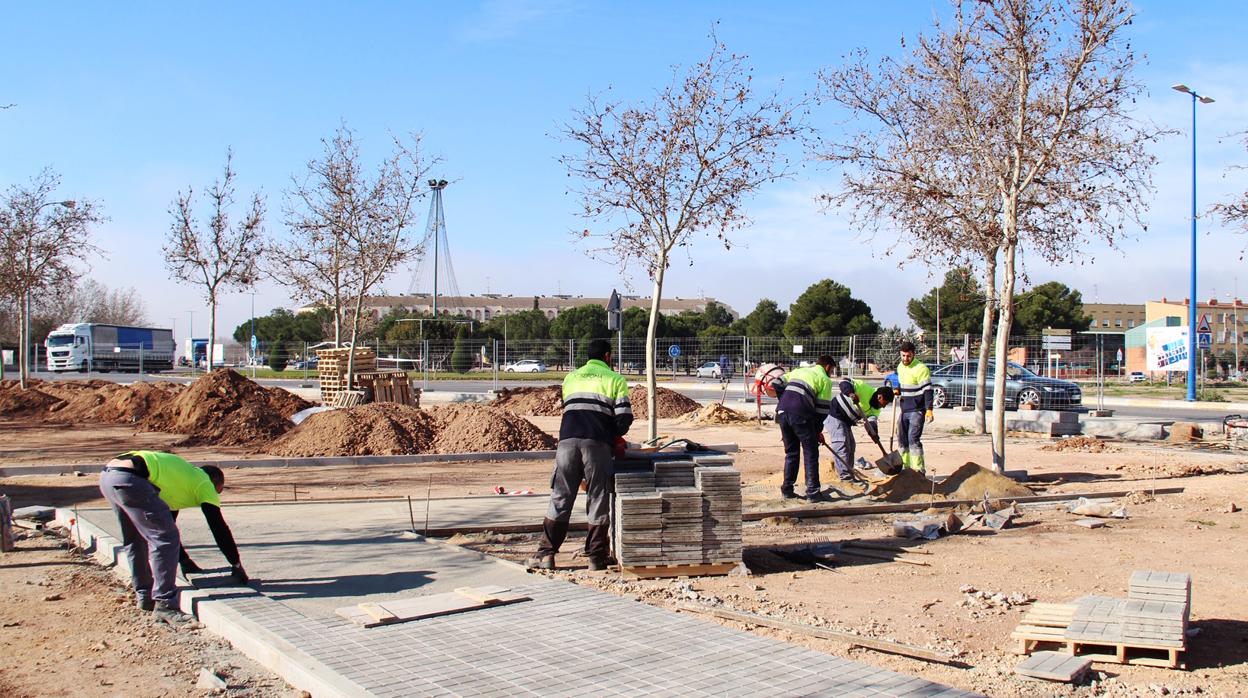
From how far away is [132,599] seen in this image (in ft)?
23.5

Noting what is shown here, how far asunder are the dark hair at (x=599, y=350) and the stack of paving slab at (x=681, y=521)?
0.97 m

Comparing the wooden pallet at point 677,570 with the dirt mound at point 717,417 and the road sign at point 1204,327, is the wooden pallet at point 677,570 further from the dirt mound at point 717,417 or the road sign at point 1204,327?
the road sign at point 1204,327

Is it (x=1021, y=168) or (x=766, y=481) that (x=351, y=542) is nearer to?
(x=766, y=481)

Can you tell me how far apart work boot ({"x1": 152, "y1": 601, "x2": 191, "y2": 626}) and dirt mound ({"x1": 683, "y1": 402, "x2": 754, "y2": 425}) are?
725 inches

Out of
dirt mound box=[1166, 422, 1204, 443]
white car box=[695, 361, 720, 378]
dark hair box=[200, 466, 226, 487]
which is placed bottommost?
dirt mound box=[1166, 422, 1204, 443]

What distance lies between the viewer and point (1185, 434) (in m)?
19.8

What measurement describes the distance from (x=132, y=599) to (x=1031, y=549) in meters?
7.16

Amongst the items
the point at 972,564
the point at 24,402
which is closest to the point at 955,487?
the point at 972,564

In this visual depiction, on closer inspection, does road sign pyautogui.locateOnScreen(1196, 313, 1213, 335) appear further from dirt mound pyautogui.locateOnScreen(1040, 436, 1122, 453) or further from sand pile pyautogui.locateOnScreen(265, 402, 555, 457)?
sand pile pyautogui.locateOnScreen(265, 402, 555, 457)

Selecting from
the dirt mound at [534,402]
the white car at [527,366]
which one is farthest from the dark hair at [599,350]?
the white car at [527,366]

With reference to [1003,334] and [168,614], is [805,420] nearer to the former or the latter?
[1003,334]

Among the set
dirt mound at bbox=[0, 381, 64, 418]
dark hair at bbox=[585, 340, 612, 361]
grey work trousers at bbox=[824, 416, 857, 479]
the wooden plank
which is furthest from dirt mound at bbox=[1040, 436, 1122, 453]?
dirt mound at bbox=[0, 381, 64, 418]

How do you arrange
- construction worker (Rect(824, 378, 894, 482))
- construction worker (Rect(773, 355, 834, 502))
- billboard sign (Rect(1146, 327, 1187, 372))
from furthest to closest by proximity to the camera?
billboard sign (Rect(1146, 327, 1187, 372)) → construction worker (Rect(824, 378, 894, 482)) → construction worker (Rect(773, 355, 834, 502))

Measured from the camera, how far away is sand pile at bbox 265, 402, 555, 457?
17.0 metres
